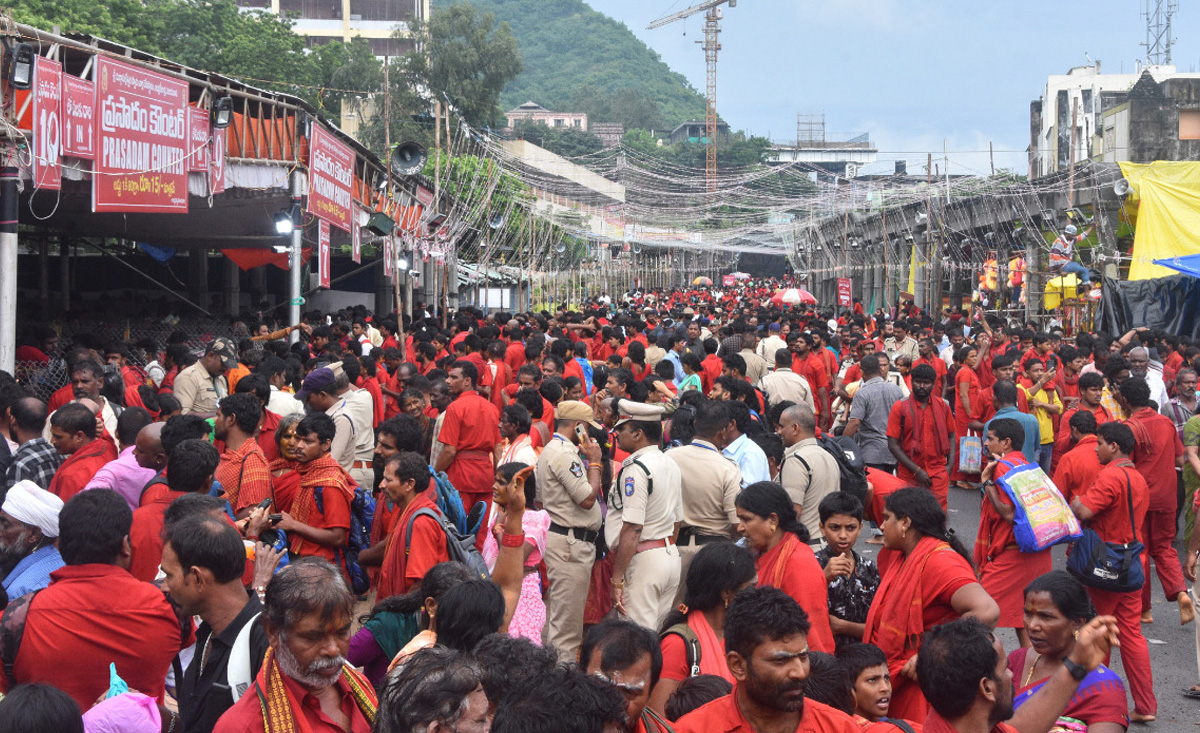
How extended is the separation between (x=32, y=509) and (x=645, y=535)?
291 cm

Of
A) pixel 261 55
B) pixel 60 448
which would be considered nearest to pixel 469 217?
pixel 60 448

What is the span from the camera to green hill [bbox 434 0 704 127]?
133375mm

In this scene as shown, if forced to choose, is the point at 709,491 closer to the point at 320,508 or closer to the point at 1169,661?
the point at 320,508

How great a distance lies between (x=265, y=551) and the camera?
4.30m

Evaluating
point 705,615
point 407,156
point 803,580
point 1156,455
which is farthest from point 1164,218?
point 705,615

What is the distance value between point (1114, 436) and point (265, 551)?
497 cm

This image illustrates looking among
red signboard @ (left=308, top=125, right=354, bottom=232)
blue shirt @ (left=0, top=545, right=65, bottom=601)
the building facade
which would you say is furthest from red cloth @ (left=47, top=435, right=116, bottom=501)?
the building facade

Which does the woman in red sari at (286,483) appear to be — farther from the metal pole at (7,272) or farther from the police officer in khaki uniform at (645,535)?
the metal pole at (7,272)

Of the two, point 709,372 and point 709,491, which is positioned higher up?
point 709,372

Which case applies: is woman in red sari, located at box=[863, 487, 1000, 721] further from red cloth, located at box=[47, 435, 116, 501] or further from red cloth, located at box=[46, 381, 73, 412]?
red cloth, located at box=[46, 381, 73, 412]

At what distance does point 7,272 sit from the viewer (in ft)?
30.4

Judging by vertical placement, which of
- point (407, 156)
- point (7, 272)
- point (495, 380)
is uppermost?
point (407, 156)

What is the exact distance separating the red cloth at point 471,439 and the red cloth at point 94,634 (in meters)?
4.08

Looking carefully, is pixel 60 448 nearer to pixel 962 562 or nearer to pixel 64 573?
pixel 64 573
